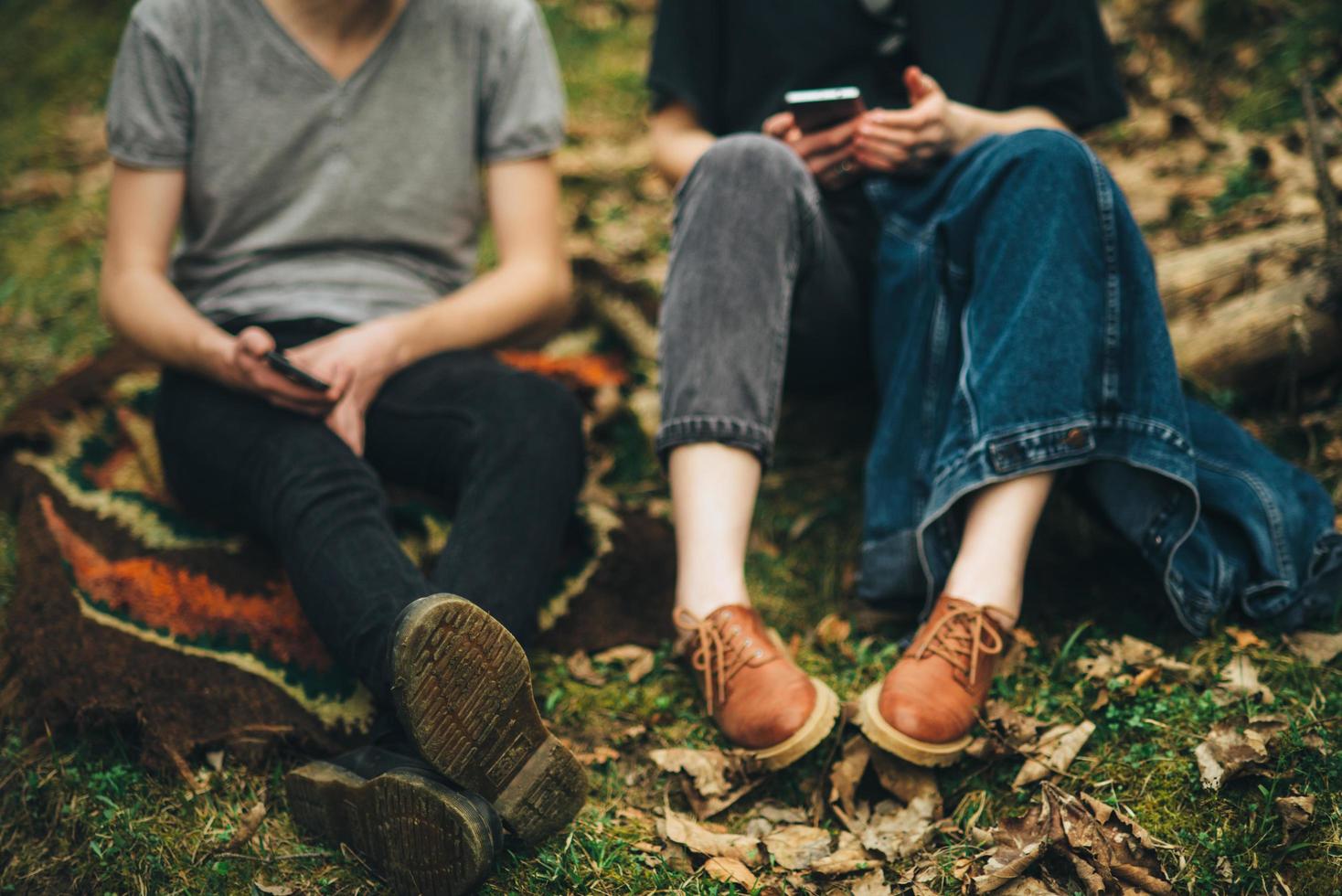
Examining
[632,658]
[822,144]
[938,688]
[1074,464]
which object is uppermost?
[822,144]

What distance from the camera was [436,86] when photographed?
7.75 ft

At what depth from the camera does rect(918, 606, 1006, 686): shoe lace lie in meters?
1.72

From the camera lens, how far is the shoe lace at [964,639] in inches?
67.6

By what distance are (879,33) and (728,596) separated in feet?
4.57

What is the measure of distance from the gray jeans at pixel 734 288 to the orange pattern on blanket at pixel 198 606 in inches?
32.7

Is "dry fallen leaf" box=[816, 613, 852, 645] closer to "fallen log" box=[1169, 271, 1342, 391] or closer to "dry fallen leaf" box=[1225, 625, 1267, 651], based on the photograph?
"dry fallen leaf" box=[1225, 625, 1267, 651]

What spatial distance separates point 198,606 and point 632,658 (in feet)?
2.92

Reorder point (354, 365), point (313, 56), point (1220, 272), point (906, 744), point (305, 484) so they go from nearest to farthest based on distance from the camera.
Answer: point (906, 744) → point (305, 484) → point (354, 365) → point (313, 56) → point (1220, 272)

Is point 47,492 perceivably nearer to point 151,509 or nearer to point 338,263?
point 151,509

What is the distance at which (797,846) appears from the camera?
1624 millimetres

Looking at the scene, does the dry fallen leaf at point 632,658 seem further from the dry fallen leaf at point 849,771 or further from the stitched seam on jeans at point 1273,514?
the stitched seam on jeans at point 1273,514

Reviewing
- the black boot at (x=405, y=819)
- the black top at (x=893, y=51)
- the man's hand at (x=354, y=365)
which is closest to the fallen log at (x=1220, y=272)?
the black top at (x=893, y=51)

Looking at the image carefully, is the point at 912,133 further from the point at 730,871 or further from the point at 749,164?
the point at 730,871

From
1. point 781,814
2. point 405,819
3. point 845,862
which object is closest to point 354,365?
point 405,819
